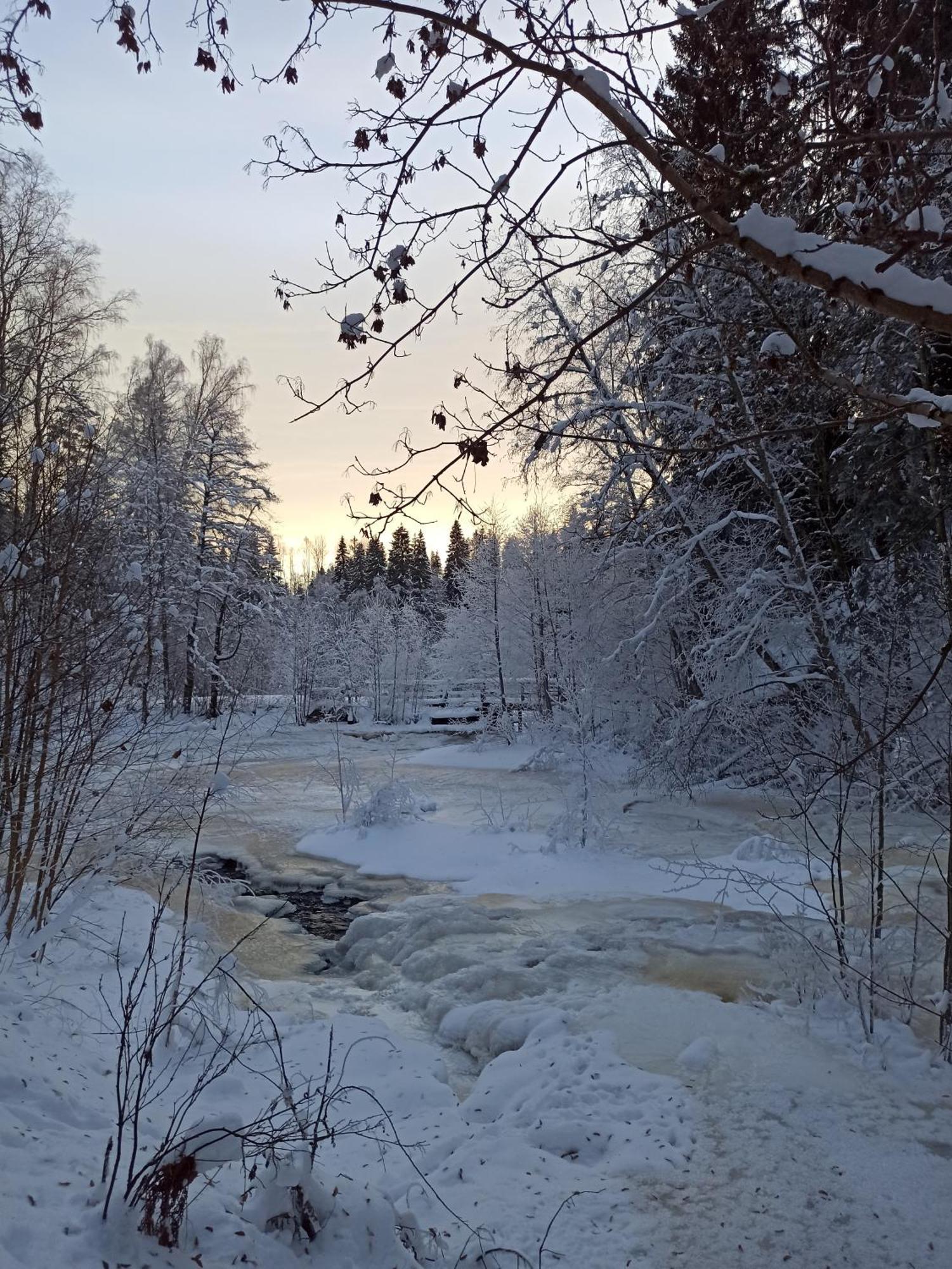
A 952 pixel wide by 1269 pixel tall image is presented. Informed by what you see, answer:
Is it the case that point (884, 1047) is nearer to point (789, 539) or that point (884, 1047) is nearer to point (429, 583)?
point (789, 539)

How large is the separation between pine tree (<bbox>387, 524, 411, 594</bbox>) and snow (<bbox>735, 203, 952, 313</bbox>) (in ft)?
A: 169

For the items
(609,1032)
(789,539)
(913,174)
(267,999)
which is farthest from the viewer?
(789,539)

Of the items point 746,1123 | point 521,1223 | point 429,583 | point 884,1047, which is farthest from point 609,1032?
point 429,583

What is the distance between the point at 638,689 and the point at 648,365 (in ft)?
27.8

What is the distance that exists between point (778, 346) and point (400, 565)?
58.0 metres

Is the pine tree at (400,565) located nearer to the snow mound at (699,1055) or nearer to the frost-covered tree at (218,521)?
the frost-covered tree at (218,521)

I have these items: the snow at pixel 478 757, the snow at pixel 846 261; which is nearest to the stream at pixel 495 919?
the snow at pixel 846 261

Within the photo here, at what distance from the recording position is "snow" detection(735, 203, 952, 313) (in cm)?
179

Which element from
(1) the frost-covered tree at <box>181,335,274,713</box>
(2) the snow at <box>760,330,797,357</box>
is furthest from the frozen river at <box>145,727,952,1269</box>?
(1) the frost-covered tree at <box>181,335,274,713</box>

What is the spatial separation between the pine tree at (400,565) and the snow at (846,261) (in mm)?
51392

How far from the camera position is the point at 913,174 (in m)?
2.22

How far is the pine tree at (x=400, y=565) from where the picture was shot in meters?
55.5

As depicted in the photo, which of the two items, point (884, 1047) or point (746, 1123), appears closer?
point (746, 1123)

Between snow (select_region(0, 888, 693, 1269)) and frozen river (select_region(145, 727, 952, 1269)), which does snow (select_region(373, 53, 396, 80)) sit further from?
frozen river (select_region(145, 727, 952, 1269))
